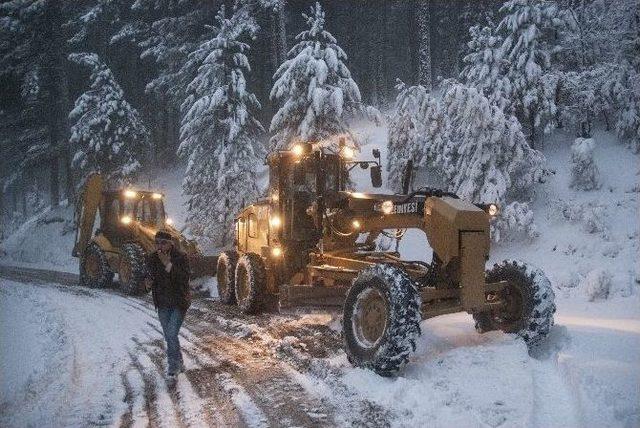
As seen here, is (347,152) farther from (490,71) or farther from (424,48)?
(424,48)

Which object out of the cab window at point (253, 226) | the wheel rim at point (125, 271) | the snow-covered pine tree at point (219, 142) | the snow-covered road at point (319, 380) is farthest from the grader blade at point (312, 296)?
the snow-covered pine tree at point (219, 142)

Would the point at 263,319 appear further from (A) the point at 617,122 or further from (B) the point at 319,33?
(A) the point at 617,122

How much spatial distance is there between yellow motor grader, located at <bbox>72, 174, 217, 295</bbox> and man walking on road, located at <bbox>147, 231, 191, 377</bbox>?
716 cm

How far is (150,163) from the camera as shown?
3084 centimetres

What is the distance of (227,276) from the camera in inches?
439

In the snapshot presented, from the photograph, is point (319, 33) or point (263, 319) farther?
point (319, 33)

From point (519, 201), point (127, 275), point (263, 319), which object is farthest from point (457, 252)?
point (127, 275)

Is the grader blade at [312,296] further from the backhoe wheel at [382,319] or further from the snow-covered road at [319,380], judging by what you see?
the backhoe wheel at [382,319]

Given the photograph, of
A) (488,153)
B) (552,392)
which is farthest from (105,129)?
(552,392)

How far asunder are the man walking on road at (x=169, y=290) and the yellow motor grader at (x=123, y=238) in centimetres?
716

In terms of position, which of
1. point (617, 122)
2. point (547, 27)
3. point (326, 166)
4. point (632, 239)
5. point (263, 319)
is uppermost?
point (547, 27)

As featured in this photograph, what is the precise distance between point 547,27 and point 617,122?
3.48 meters

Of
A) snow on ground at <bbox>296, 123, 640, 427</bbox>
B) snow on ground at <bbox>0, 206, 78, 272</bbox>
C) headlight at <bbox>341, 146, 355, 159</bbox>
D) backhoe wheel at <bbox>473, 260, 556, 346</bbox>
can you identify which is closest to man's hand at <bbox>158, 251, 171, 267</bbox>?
snow on ground at <bbox>296, 123, 640, 427</bbox>

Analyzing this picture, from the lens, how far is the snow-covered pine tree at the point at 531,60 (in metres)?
13.1
